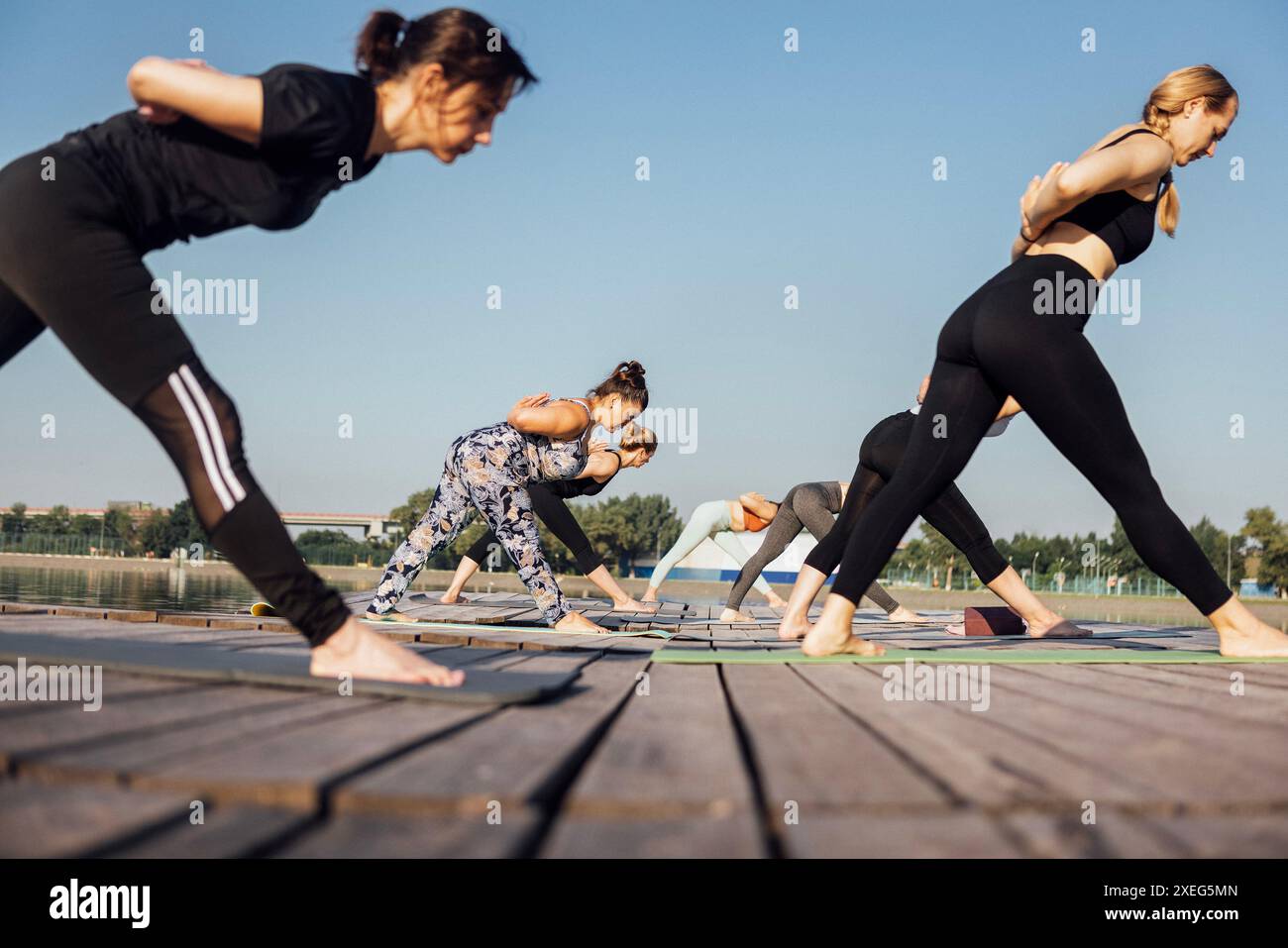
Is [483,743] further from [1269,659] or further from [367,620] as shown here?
[367,620]

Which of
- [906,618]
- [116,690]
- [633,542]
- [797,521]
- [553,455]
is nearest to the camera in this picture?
[116,690]

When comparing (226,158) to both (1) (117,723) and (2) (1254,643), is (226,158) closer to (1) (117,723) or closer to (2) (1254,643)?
(1) (117,723)

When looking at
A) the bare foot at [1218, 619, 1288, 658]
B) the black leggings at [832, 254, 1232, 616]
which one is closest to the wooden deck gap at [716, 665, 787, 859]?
the black leggings at [832, 254, 1232, 616]

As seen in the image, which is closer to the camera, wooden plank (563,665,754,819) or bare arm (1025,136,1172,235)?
wooden plank (563,665,754,819)

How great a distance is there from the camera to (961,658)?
3.51m

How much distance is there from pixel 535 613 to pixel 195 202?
5137 millimetres

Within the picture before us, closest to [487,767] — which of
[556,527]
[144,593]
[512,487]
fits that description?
[512,487]

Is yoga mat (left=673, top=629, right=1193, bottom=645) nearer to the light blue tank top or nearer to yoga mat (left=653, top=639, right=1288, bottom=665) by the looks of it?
yoga mat (left=653, top=639, right=1288, bottom=665)

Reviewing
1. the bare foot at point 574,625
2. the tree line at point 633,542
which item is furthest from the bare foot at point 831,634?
the tree line at point 633,542

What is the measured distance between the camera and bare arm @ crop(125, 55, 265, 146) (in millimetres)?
2240

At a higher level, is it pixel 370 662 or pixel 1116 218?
pixel 1116 218

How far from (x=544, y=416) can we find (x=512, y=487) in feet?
1.63

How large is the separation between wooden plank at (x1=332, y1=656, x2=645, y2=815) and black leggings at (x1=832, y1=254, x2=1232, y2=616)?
1.90 meters

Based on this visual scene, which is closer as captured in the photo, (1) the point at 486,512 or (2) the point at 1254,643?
(2) the point at 1254,643
